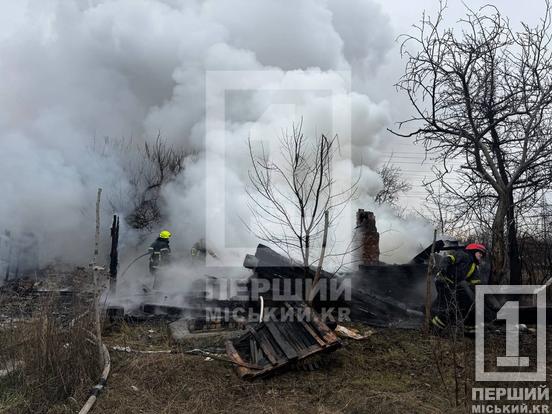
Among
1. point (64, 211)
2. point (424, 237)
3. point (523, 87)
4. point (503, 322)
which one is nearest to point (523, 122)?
point (523, 87)

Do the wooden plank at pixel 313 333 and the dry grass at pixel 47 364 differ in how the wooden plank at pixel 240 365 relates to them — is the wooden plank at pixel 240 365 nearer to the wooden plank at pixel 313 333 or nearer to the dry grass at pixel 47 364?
the wooden plank at pixel 313 333

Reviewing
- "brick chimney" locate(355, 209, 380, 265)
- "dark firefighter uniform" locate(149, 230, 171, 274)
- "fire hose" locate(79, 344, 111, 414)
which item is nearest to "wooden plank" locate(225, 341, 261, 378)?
"fire hose" locate(79, 344, 111, 414)

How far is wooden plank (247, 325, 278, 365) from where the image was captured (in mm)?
5421

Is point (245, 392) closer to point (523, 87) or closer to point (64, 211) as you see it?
point (523, 87)

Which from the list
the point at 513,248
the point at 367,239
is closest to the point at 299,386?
the point at 513,248

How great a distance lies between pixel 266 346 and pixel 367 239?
19.1 ft

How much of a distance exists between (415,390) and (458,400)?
1.64ft

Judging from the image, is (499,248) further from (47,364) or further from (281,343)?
(47,364)

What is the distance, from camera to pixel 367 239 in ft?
35.9

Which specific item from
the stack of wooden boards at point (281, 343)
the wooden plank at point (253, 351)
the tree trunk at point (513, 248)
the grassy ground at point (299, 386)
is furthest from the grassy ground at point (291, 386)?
the tree trunk at point (513, 248)

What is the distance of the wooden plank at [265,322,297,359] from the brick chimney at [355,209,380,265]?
5.15 meters

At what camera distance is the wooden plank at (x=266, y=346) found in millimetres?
5421

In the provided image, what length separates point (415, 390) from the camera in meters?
4.87

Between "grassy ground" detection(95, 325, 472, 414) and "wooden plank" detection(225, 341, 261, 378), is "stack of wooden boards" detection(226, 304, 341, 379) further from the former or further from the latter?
"grassy ground" detection(95, 325, 472, 414)
